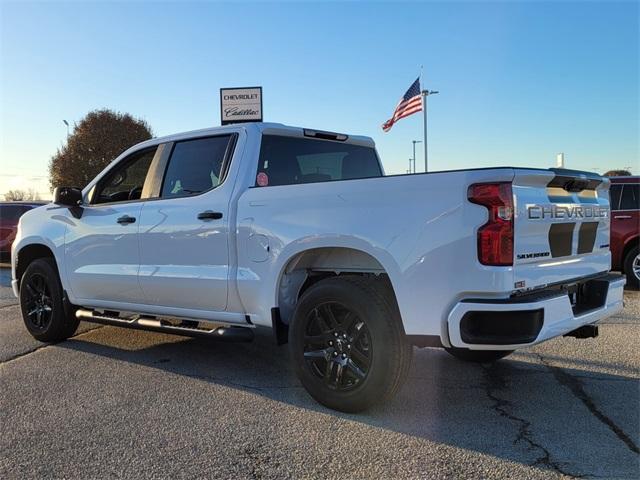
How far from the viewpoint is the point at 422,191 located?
3363 mm

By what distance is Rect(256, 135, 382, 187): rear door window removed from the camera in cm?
469

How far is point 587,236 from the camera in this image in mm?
3982

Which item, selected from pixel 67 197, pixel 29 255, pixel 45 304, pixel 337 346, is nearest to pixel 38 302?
pixel 45 304

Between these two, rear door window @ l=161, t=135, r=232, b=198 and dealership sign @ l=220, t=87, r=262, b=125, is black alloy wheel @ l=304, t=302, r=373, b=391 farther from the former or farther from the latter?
dealership sign @ l=220, t=87, r=262, b=125

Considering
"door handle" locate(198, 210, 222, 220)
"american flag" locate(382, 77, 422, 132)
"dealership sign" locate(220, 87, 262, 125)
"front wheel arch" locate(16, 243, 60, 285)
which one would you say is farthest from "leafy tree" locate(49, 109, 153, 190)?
"door handle" locate(198, 210, 222, 220)

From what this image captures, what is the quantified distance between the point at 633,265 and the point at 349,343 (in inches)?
282

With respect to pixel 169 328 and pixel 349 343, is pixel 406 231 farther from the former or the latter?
pixel 169 328

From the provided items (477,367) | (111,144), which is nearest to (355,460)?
(477,367)

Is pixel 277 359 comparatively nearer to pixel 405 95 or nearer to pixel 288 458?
pixel 288 458

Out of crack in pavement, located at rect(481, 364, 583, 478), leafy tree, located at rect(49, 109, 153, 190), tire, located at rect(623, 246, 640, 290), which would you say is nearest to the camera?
crack in pavement, located at rect(481, 364, 583, 478)

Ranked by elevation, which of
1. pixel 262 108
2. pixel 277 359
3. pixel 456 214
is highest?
pixel 262 108

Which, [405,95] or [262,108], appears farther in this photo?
[405,95]

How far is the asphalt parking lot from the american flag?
1595 cm

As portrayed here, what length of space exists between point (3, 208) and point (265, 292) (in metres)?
12.0
